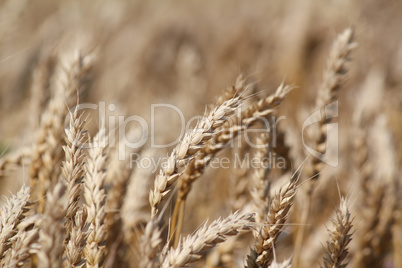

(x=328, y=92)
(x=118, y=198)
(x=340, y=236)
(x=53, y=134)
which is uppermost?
(x=328, y=92)

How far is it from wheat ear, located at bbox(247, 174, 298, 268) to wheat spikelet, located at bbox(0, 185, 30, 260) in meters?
0.48

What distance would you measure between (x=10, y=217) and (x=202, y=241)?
38 centimetres

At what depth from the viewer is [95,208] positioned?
2.80ft

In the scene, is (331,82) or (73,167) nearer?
(73,167)

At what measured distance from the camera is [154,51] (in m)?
4.72

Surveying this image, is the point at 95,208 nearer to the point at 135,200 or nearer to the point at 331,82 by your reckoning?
the point at 135,200

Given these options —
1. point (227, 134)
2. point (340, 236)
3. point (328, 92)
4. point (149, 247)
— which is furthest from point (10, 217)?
point (328, 92)

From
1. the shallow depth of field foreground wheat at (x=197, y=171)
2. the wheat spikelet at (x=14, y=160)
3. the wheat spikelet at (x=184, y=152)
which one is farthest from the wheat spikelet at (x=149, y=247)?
the wheat spikelet at (x=14, y=160)

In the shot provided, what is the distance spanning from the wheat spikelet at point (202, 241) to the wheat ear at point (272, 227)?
94mm

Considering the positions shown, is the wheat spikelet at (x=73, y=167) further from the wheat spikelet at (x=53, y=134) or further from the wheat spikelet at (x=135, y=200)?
the wheat spikelet at (x=135, y=200)

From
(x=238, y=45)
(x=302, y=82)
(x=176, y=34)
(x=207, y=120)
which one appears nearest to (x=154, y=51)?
(x=176, y=34)

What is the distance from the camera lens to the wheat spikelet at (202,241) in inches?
28.9

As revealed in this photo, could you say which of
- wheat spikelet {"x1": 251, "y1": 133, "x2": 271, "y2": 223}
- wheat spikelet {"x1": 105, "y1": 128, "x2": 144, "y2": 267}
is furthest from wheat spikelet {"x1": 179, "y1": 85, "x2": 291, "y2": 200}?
wheat spikelet {"x1": 105, "y1": 128, "x2": 144, "y2": 267}

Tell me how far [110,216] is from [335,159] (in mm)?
1352
